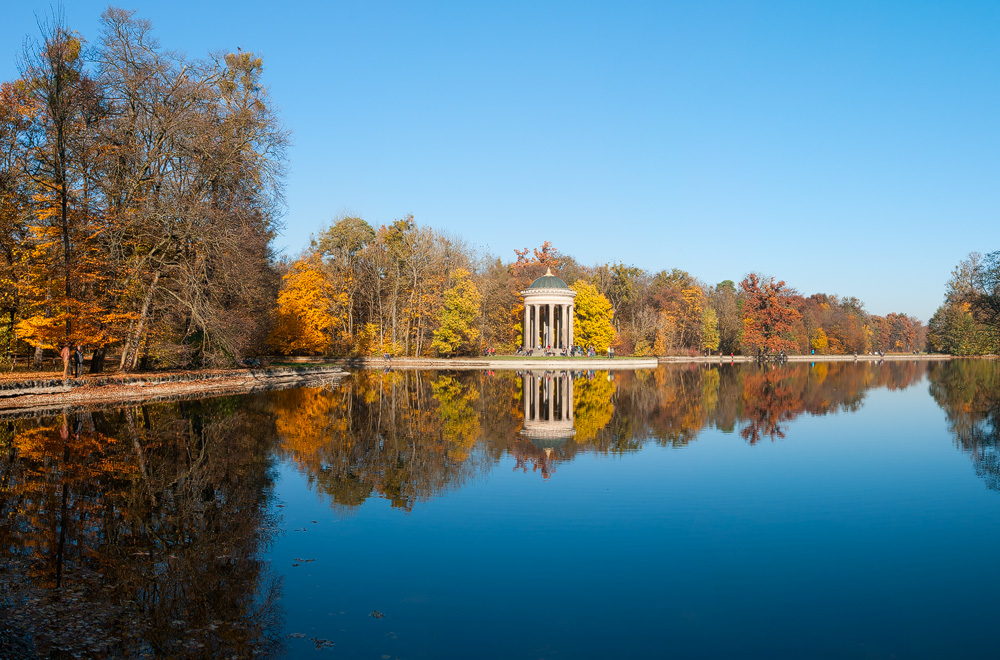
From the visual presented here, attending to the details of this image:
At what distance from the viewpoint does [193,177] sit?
3008 centimetres

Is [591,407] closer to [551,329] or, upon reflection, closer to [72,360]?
[72,360]

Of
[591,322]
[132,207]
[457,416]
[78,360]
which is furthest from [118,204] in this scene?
[591,322]

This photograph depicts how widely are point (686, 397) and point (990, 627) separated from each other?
82.7ft

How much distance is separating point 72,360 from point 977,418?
116 ft

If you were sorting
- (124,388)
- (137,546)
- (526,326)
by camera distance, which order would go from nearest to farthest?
1. (137,546)
2. (124,388)
3. (526,326)

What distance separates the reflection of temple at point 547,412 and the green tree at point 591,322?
97.9 feet

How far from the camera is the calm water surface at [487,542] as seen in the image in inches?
258

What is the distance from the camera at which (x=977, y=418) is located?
2448 centimetres

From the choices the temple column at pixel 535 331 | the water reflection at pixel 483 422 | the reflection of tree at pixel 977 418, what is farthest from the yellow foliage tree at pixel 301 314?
the reflection of tree at pixel 977 418

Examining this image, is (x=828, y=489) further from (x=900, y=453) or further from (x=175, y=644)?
(x=175, y=644)

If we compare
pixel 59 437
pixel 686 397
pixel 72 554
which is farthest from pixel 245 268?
pixel 72 554

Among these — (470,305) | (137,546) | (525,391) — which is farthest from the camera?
(470,305)

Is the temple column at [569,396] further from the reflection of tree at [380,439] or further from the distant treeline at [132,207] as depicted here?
the distant treeline at [132,207]

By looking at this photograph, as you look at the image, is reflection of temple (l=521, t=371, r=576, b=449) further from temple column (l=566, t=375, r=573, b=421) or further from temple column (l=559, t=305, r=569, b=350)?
temple column (l=559, t=305, r=569, b=350)
